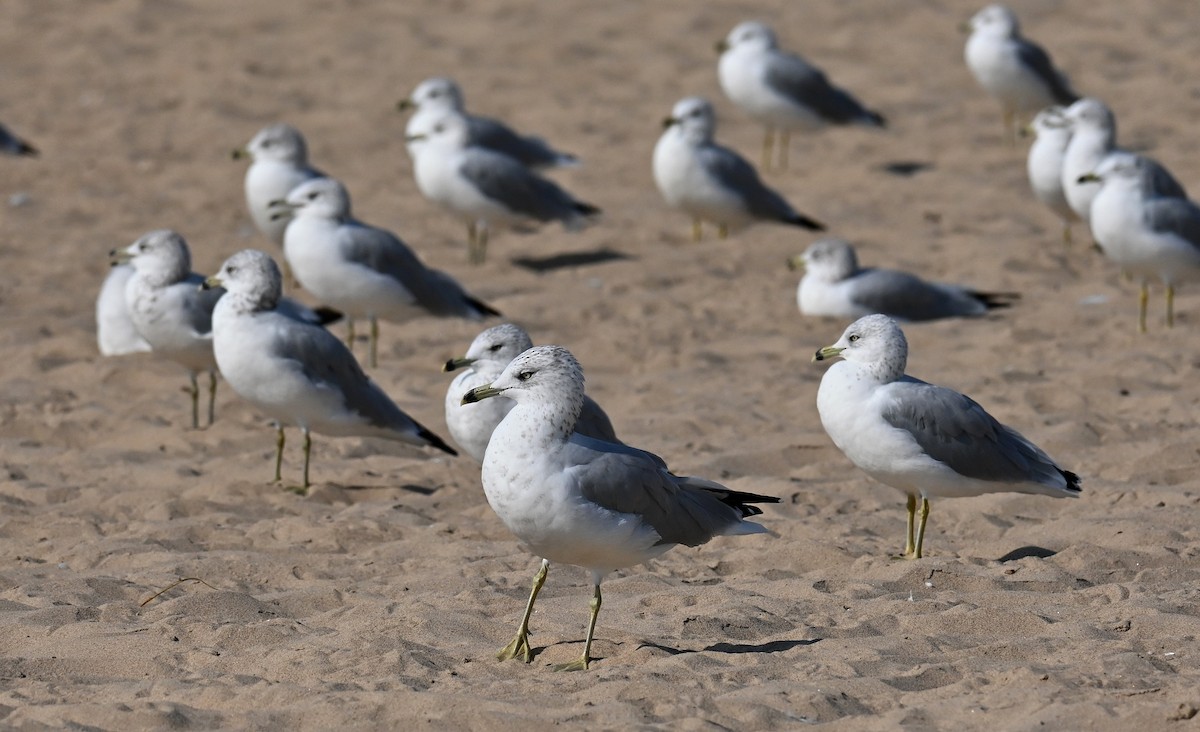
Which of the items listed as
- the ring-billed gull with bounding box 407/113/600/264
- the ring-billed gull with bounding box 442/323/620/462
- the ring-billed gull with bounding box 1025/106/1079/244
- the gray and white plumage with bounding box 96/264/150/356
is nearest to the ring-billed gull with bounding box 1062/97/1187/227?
the ring-billed gull with bounding box 1025/106/1079/244

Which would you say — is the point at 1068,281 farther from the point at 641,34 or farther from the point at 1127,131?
the point at 641,34

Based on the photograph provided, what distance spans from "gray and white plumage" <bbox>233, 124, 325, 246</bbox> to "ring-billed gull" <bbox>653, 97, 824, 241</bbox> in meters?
2.61

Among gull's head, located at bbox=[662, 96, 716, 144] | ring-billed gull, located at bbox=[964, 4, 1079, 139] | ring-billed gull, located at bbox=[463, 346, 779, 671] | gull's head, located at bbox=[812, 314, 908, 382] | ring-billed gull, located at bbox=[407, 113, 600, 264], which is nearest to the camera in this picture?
ring-billed gull, located at bbox=[463, 346, 779, 671]

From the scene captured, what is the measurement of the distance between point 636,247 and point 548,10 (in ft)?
19.7

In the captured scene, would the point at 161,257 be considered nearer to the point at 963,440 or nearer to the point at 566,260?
the point at 566,260

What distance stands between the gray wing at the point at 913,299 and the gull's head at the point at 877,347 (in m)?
3.88

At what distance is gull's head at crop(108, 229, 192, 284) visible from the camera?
938cm

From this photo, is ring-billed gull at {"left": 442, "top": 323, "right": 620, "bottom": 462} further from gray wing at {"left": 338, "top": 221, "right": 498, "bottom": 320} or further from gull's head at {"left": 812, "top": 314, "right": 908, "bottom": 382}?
gray wing at {"left": 338, "top": 221, "right": 498, "bottom": 320}

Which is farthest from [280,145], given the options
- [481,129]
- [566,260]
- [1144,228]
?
[1144,228]

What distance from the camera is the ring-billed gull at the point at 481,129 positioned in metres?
13.8

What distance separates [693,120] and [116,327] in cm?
516

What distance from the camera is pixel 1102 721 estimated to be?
198 inches

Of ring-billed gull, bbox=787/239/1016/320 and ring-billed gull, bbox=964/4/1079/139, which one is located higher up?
ring-billed gull, bbox=964/4/1079/139

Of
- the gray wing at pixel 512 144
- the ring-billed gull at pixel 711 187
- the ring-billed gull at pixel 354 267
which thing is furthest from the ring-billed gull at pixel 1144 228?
the gray wing at pixel 512 144
